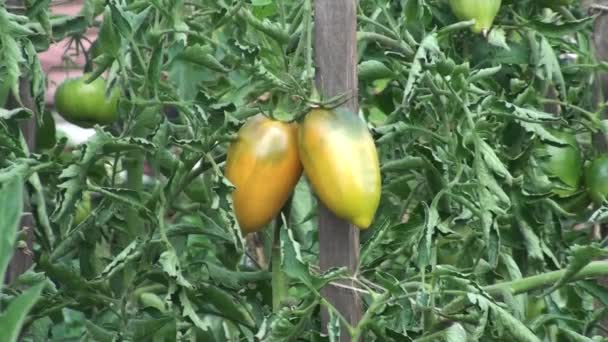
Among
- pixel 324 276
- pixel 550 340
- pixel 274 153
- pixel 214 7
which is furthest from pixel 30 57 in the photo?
pixel 550 340

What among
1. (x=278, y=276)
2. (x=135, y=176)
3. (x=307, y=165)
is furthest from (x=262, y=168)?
(x=135, y=176)

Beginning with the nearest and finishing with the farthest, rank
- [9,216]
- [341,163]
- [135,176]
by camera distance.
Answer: [9,216], [341,163], [135,176]

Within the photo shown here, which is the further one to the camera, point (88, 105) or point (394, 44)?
point (88, 105)

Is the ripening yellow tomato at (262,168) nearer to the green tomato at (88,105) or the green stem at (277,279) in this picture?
the green stem at (277,279)

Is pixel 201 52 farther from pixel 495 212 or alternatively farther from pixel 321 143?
pixel 495 212

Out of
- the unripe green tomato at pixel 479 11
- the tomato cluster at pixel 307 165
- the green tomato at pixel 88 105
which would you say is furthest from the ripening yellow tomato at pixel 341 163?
the green tomato at pixel 88 105

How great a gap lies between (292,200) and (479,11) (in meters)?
0.41

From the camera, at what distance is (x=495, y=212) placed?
1.06m

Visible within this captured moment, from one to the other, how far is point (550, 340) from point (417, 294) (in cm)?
40

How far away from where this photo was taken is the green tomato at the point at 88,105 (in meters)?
1.53

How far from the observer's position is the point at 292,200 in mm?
1139

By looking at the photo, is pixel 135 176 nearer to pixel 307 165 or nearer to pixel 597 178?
pixel 307 165

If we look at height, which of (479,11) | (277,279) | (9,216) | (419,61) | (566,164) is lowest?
(566,164)

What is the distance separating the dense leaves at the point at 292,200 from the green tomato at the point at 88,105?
6 centimetres
